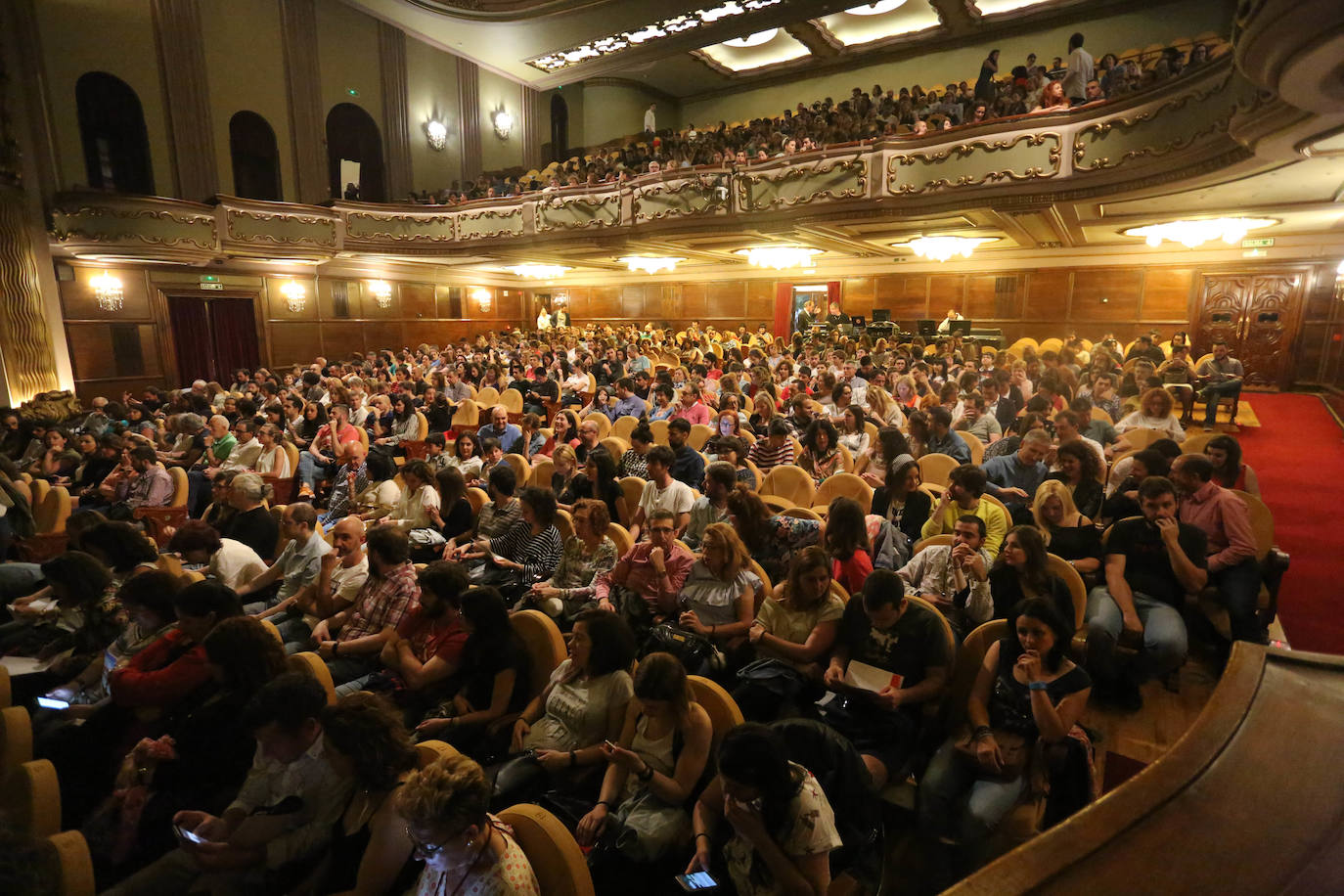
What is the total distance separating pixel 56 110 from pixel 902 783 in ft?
51.9

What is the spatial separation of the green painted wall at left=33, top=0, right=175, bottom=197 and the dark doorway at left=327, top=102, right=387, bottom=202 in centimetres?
333

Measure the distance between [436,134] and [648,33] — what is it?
22.4 ft

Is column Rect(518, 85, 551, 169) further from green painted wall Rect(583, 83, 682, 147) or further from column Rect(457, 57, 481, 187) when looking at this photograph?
column Rect(457, 57, 481, 187)

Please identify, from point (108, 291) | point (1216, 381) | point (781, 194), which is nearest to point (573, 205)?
point (781, 194)

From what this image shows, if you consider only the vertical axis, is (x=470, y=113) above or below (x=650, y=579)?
above

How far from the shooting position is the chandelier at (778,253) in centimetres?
1331

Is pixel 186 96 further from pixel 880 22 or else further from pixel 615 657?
pixel 615 657

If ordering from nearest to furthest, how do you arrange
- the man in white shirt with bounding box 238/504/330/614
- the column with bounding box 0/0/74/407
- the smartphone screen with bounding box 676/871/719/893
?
the smartphone screen with bounding box 676/871/719/893 < the man in white shirt with bounding box 238/504/330/614 < the column with bounding box 0/0/74/407

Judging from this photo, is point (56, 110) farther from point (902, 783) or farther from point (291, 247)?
point (902, 783)

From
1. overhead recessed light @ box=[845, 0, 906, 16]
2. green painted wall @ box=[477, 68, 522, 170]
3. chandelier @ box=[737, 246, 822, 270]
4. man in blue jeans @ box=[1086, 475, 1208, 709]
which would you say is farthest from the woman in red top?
green painted wall @ box=[477, 68, 522, 170]

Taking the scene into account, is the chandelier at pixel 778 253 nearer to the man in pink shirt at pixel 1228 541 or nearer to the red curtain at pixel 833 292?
the red curtain at pixel 833 292

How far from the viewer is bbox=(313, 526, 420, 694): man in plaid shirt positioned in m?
2.70

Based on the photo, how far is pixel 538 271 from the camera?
18641mm

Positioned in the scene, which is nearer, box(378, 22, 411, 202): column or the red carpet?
the red carpet
